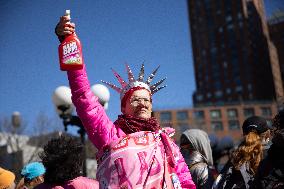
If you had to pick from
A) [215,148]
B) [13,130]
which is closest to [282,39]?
[13,130]

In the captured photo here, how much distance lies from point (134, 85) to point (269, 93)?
351ft

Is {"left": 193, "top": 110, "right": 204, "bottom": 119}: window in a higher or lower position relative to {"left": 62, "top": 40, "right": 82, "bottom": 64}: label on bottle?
lower

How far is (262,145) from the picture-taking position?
147 inches

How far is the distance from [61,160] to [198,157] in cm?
157

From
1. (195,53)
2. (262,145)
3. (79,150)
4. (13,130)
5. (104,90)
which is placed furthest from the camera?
(195,53)

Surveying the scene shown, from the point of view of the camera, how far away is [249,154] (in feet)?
11.3

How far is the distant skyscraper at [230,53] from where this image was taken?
344 ft

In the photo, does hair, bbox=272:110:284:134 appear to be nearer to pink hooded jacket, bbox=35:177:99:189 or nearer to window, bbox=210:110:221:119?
pink hooded jacket, bbox=35:177:99:189

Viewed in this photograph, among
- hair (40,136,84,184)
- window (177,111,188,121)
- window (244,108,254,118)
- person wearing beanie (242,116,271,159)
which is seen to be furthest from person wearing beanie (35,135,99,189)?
window (244,108,254,118)

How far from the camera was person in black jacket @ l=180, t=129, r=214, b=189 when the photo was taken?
13.0 ft

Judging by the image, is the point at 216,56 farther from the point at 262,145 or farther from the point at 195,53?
the point at 262,145

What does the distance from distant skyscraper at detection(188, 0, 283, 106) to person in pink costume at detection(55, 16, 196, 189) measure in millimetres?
102608

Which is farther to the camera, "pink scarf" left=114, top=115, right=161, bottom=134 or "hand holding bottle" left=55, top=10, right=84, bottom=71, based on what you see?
"pink scarf" left=114, top=115, right=161, bottom=134

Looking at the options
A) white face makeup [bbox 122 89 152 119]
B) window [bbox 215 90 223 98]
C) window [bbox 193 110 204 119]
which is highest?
white face makeup [bbox 122 89 152 119]
